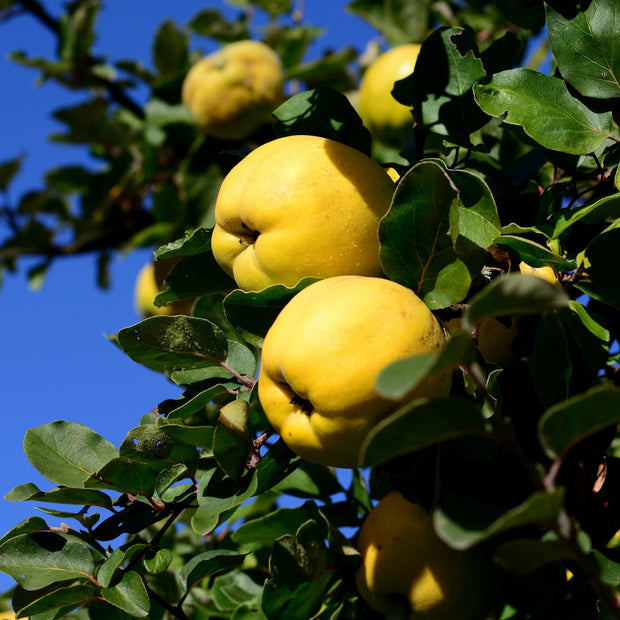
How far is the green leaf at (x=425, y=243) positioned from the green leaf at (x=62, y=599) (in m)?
0.59

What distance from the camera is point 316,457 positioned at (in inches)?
34.4

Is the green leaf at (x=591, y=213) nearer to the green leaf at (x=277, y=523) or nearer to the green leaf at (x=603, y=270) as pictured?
the green leaf at (x=603, y=270)

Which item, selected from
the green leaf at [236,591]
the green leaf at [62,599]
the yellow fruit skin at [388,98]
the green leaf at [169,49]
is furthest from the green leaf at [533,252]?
the green leaf at [169,49]

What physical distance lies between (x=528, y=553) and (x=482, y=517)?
52mm

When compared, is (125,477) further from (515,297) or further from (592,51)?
(592,51)

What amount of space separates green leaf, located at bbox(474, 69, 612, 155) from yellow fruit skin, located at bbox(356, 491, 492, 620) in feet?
1.84

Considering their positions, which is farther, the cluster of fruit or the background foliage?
the cluster of fruit

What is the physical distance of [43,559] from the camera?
1.03 m

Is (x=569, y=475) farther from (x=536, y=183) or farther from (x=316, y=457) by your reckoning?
(x=536, y=183)

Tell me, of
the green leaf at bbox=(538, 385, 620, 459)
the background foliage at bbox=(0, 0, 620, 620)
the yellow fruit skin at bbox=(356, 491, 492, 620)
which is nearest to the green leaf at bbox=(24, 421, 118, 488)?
the background foliage at bbox=(0, 0, 620, 620)

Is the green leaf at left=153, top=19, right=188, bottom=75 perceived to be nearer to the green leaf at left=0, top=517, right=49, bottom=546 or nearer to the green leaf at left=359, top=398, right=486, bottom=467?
the green leaf at left=0, top=517, right=49, bottom=546

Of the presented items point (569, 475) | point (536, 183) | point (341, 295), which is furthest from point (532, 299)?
point (536, 183)

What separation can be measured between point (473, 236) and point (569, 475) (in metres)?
0.37

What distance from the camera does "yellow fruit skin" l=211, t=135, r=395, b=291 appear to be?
38.1 inches
